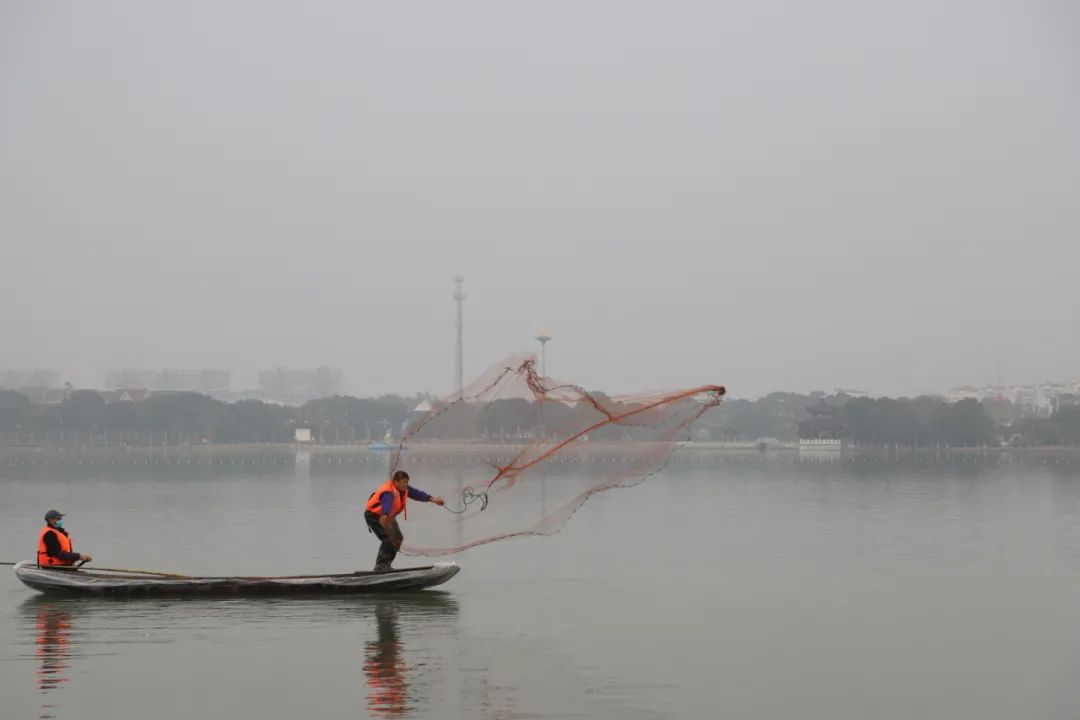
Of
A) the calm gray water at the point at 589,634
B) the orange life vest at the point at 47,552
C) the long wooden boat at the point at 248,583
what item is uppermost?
the orange life vest at the point at 47,552

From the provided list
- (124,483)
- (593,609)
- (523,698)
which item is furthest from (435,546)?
(124,483)

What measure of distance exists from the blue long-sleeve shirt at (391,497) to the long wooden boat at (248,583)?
1.31 meters

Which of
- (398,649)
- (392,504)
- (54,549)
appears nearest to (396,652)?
(398,649)

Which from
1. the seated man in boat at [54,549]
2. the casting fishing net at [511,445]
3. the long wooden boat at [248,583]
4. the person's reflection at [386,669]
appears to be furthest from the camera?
the seated man in boat at [54,549]

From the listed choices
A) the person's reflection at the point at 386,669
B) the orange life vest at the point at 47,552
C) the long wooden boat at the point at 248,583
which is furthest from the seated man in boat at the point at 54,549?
the person's reflection at the point at 386,669

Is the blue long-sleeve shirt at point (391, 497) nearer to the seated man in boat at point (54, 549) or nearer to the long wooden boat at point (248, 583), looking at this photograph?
the long wooden boat at point (248, 583)

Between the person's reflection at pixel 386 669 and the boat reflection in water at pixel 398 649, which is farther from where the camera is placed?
the boat reflection in water at pixel 398 649

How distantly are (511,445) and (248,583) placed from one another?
18.3ft

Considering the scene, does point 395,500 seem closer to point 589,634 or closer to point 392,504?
point 392,504

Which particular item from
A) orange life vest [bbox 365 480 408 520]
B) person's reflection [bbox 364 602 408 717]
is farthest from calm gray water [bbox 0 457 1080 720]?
orange life vest [bbox 365 480 408 520]

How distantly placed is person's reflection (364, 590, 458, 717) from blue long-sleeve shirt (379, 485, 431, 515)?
1.86 metres

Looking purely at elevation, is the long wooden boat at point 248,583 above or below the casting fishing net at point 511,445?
below

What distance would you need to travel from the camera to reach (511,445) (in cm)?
2520

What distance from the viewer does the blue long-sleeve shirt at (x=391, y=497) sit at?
23.9 metres
